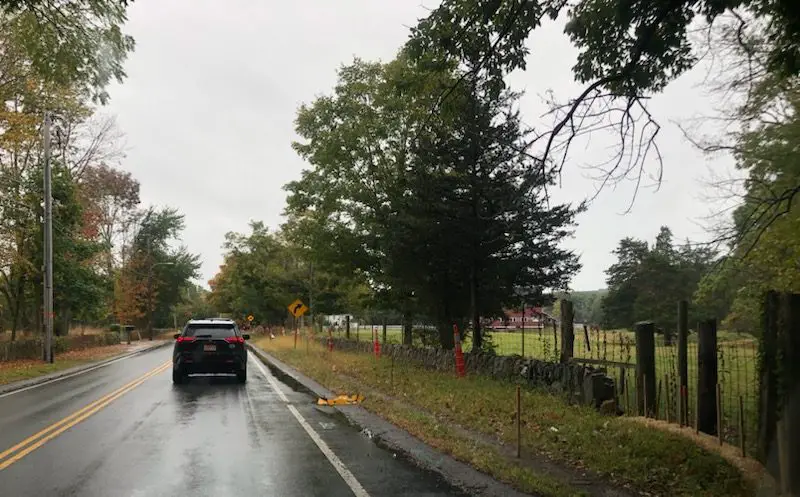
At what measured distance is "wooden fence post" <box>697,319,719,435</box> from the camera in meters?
7.89

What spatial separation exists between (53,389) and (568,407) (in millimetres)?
13650

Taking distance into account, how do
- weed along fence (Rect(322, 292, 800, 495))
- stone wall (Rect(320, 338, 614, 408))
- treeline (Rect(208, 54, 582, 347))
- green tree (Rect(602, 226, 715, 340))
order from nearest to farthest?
weed along fence (Rect(322, 292, 800, 495))
stone wall (Rect(320, 338, 614, 408))
treeline (Rect(208, 54, 582, 347))
green tree (Rect(602, 226, 715, 340))

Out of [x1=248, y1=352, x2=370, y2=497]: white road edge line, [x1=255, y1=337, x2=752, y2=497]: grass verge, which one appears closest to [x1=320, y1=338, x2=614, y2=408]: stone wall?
[x1=255, y1=337, x2=752, y2=497]: grass verge

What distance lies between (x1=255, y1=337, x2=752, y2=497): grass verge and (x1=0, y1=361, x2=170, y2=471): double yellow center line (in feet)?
17.0

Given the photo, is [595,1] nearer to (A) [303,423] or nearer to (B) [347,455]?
(B) [347,455]

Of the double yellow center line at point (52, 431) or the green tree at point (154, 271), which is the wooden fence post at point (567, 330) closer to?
the double yellow center line at point (52, 431)

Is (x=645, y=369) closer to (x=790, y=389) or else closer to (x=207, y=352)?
(x=790, y=389)

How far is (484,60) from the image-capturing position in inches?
339

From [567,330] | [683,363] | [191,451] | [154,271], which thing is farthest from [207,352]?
[154,271]

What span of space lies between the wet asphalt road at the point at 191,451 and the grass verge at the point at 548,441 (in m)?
0.99

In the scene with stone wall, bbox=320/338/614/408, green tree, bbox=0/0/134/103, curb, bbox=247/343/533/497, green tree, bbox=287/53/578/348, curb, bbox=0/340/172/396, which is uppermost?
green tree, bbox=0/0/134/103

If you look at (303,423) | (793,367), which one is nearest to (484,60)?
(793,367)

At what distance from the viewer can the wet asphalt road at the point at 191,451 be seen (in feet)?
21.6

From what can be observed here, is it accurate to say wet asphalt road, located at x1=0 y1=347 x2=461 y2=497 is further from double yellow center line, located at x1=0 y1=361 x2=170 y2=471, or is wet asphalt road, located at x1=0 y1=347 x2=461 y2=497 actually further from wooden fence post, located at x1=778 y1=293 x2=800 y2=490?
wooden fence post, located at x1=778 y1=293 x2=800 y2=490
